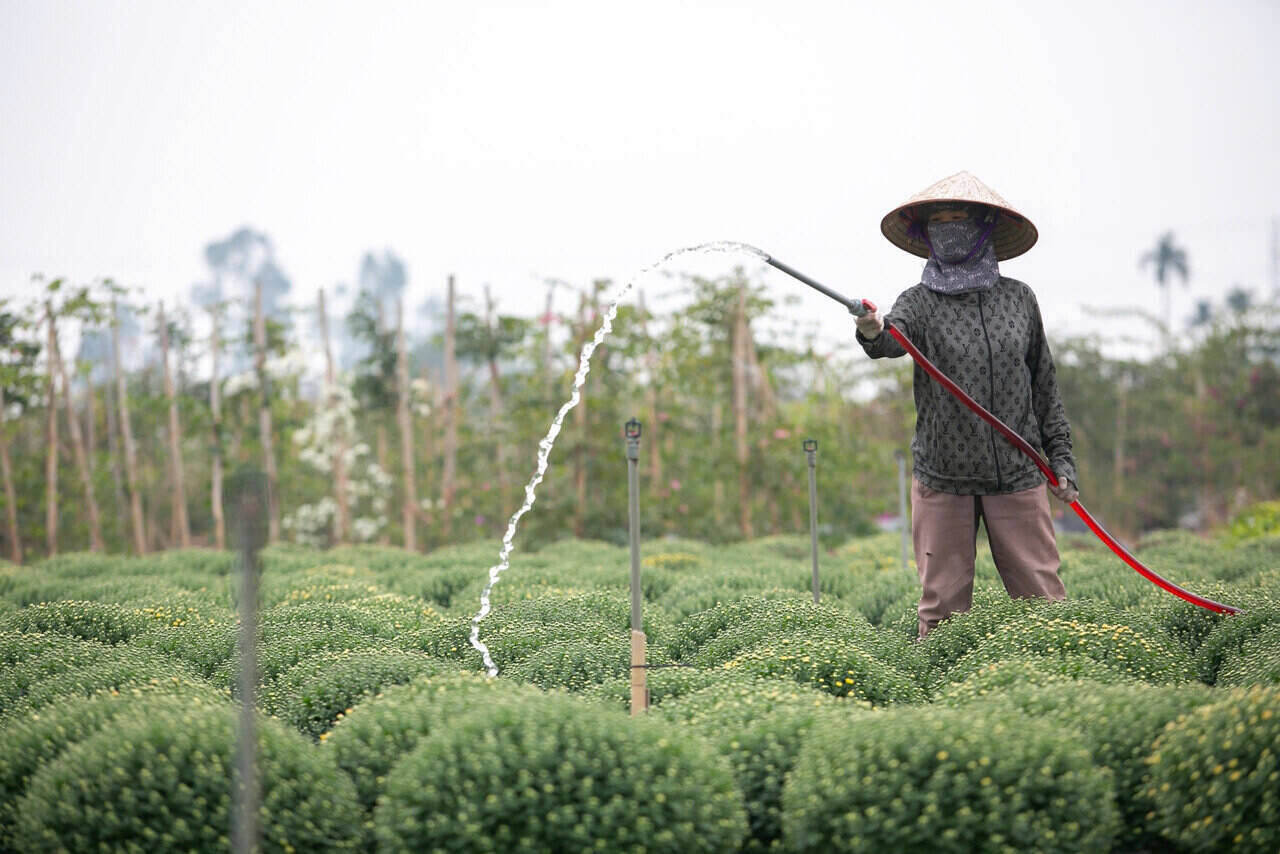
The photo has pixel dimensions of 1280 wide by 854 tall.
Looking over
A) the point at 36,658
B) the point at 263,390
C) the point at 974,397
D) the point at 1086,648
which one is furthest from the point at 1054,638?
the point at 263,390

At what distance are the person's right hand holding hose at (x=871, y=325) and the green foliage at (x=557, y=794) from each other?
1704 millimetres

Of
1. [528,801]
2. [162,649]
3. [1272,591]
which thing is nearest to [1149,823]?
[528,801]

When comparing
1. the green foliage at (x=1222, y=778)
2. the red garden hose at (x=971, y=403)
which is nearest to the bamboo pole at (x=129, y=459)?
the red garden hose at (x=971, y=403)

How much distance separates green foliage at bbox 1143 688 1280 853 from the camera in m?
2.69

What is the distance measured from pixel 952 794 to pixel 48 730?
2.52 metres

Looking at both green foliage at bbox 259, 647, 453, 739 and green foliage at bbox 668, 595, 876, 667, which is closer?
green foliage at bbox 259, 647, 453, 739

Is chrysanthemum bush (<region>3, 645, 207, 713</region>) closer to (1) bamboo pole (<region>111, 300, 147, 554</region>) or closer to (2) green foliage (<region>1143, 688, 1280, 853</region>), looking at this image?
(2) green foliage (<region>1143, 688, 1280, 853</region>)

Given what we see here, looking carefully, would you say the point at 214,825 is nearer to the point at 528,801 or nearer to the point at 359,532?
the point at 528,801

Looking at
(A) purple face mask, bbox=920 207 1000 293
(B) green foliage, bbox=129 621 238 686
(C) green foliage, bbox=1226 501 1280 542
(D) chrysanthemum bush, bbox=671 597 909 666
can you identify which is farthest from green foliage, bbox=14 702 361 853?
(C) green foliage, bbox=1226 501 1280 542

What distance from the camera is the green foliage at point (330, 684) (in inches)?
146

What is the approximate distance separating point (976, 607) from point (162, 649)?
11.1 feet

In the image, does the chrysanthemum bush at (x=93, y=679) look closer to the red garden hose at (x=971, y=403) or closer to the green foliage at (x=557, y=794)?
the green foliage at (x=557, y=794)

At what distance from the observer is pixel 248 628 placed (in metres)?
2.69

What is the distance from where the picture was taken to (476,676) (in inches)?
144
